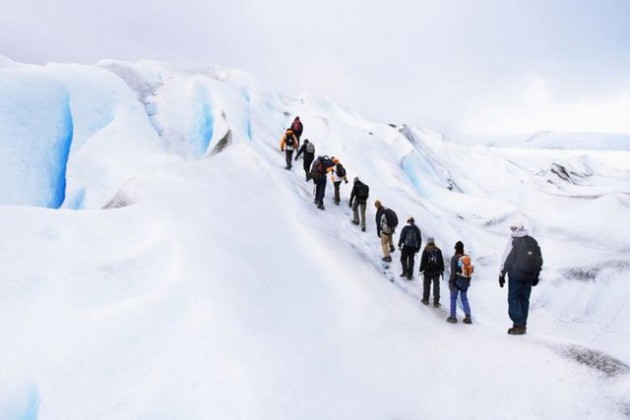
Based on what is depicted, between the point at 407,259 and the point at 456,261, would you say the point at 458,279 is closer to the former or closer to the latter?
the point at 456,261

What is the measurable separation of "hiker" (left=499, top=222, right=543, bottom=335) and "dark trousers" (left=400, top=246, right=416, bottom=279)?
3.61m

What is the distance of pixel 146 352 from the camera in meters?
6.04

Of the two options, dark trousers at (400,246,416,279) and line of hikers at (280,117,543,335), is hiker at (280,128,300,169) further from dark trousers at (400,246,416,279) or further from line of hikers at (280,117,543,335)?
dark trousers at (400,246,416,279)

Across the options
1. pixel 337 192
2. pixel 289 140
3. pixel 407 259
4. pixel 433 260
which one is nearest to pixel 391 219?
pixel 407 259

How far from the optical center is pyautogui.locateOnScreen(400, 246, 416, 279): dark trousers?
39.6ft

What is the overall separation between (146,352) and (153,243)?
316cm

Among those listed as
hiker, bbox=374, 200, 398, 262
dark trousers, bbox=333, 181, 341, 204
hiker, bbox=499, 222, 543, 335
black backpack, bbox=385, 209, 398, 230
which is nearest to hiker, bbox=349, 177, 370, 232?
dark trousers, bbox=333, 181, 341, 204

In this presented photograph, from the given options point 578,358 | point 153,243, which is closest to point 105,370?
point 153,243

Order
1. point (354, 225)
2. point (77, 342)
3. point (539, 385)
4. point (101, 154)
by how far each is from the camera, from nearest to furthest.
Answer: point (77, 342) → point (539, 385) → point (354, 225) → point (101, 154)

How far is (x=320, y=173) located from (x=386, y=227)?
3.63 m

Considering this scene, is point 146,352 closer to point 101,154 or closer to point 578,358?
point 578,358

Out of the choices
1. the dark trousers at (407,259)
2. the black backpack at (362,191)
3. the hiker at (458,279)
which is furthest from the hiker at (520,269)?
the black backpack at (362,191)

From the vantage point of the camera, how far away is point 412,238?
11.7 metres

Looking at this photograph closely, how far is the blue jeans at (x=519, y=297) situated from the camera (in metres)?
8.40
